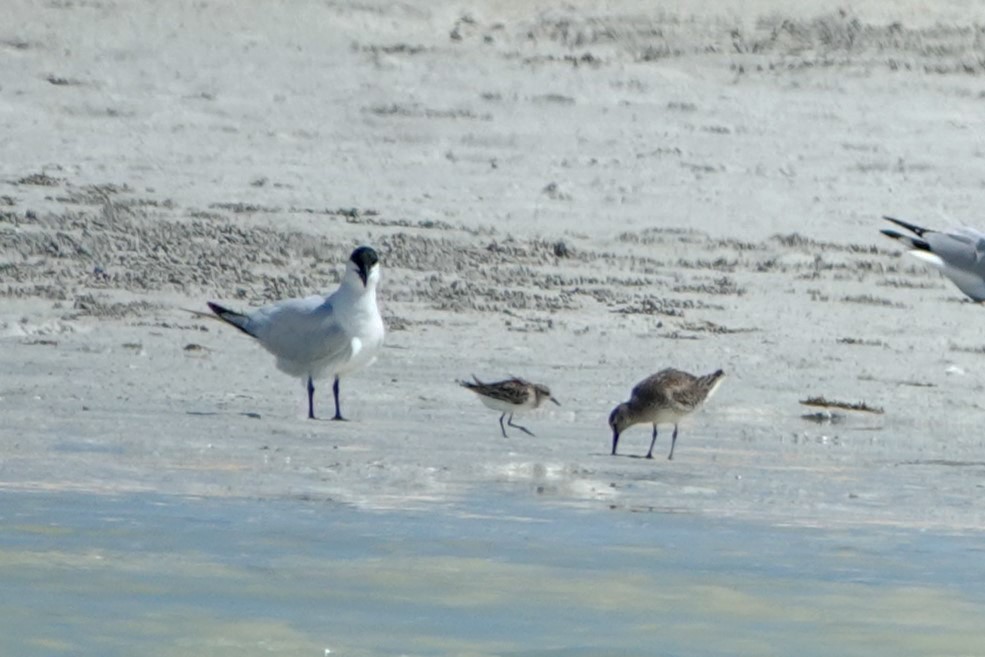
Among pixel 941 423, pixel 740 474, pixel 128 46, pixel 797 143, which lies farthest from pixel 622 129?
pixel 740 474

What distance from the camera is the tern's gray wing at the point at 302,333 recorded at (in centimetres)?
873

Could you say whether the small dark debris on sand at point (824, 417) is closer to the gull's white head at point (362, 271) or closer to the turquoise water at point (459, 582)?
the gull's white head at point (362, 271)

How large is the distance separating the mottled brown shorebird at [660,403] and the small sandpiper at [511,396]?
31 centimetres

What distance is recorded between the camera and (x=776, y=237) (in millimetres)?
12250

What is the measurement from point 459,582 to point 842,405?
3.26 m

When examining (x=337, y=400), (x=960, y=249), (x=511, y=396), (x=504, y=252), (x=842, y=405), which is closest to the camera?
(x=511, y=396)

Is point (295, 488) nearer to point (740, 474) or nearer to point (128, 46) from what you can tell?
point (740, 474)

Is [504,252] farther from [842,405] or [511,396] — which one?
[511,396]


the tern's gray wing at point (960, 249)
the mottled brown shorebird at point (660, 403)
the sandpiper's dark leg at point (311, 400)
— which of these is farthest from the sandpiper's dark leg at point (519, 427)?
the tern's gray wing at point (960, 249)

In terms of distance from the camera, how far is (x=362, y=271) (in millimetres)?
Answer: 8898

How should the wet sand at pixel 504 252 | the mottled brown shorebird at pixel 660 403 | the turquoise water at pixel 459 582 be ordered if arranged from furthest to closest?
1. the mottled brown shorebird at pixel 660 403
2. the wet sand at pixel 504 252
3. the turquoise water at pixel 459 582

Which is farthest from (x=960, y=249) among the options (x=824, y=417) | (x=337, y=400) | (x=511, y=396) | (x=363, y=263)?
(x=337, y=400)

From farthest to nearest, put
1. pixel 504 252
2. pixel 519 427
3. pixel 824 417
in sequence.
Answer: pixel 504 252 < pixel 824 417 < pixel 519 427

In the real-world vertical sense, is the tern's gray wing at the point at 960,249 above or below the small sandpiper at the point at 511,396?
above
